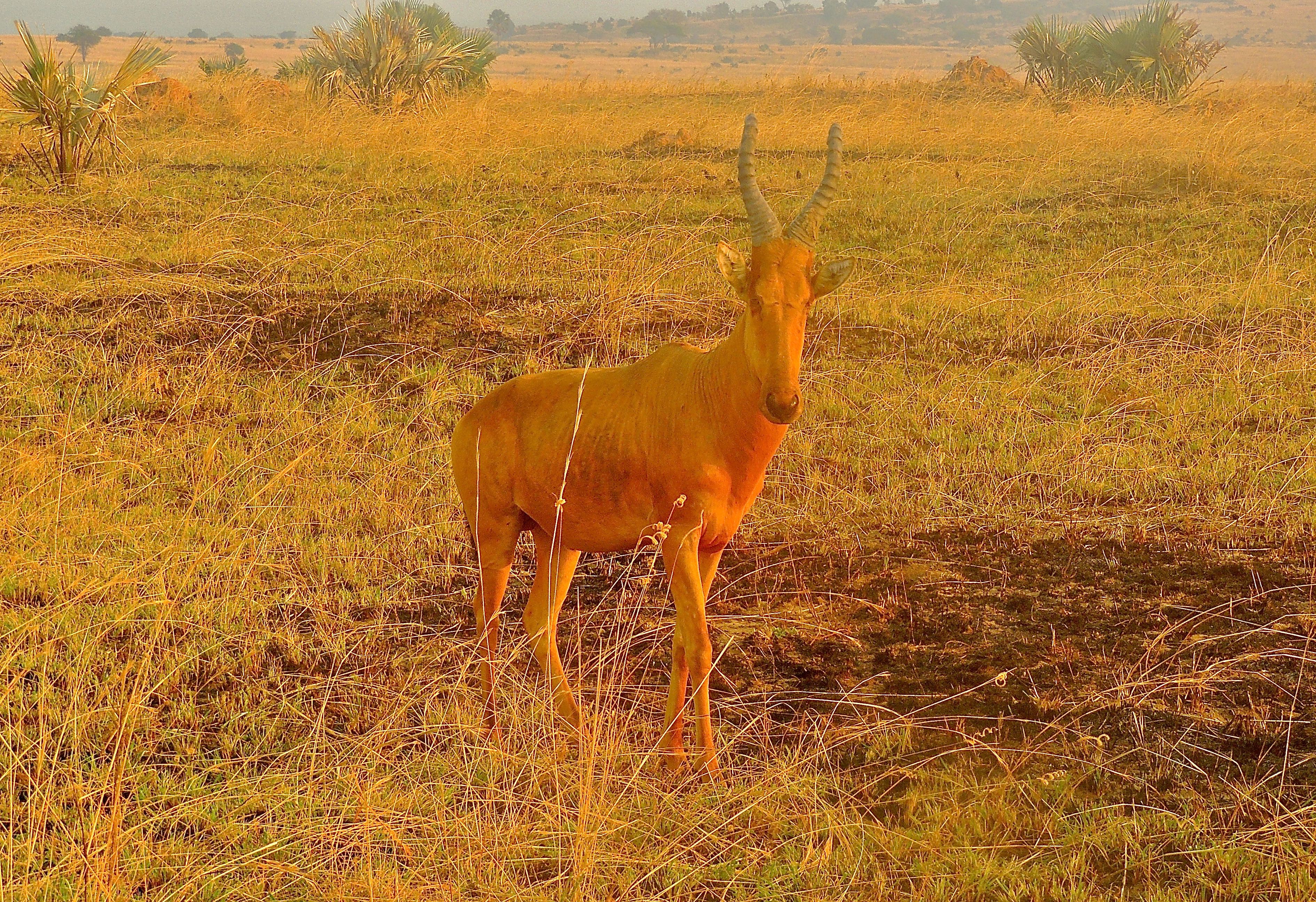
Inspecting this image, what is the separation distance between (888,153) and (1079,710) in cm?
1280

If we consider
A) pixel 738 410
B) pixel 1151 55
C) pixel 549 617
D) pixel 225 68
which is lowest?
pixel 549 617

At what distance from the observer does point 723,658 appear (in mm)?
5160

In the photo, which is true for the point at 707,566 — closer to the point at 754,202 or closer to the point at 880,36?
the point at 754,202

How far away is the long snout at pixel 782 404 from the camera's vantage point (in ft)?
11.8

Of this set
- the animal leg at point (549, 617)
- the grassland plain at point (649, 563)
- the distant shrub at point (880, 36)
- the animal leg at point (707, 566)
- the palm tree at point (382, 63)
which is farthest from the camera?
the distant shrub at point (880, 36)

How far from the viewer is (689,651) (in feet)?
13.2

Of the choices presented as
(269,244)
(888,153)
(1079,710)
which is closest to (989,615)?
(1079,710)

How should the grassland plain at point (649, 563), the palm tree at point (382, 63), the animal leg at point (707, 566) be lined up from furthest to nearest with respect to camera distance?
the palm tree at point (382, 63), the animal leg at point (707, 566), the grassland plain at point (649, 563)

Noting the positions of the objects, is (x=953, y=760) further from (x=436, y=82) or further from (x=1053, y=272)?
(x=436, y=82)

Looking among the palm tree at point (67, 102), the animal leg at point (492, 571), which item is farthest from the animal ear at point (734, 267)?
the palm tree at point (67, 102)

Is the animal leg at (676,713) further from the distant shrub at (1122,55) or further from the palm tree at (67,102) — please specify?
the distant shrub at (1122,55)

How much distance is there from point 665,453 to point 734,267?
71 centimetres

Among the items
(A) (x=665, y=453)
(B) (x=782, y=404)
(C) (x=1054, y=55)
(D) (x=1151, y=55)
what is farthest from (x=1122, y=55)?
(B) (x=782, y=404)

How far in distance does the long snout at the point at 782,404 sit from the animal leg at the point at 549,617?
1.25 m
